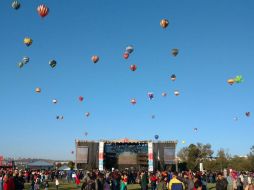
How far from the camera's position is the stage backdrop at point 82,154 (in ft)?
152

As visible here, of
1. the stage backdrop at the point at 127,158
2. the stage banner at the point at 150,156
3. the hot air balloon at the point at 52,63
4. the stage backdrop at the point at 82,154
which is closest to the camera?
the hot air balloon at the point at 52,63

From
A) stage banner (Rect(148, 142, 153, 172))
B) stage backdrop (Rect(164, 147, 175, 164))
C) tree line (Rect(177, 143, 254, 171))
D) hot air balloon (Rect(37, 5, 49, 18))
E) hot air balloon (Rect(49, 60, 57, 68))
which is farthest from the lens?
tree line (Rect(177, 143, 254, 171))

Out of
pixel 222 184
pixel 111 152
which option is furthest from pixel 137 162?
pixel 222 184

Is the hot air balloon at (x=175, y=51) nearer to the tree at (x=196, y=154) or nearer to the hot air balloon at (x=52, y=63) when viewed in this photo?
the hot air balloon at (x=52, y=63)

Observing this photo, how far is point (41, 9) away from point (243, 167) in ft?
194

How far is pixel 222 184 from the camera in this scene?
14789 mm

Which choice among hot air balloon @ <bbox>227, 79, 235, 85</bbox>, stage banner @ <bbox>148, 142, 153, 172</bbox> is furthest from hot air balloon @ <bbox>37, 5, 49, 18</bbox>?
stage banner @ <bbox>148, 142, 153, 172</bbox>

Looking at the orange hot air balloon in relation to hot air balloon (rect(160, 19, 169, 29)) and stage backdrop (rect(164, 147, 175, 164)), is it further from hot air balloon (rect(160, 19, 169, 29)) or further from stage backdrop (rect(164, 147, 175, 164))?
stage backdrop (rect(164, 147, 175, 164))

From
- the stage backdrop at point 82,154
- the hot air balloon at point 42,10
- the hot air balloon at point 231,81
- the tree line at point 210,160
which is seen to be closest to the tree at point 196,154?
the tree line at point 210,160

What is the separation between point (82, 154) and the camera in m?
46.5

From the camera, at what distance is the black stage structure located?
151ft

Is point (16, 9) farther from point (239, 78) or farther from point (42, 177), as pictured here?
point (239, 78)

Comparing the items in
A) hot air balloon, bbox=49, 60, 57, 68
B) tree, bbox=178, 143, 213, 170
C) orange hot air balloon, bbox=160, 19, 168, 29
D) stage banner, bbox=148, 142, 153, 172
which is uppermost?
orange hot air balloon, bbox=160, 19, 168, 29

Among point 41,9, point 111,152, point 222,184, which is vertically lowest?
point 222,184
